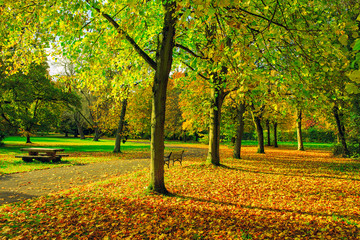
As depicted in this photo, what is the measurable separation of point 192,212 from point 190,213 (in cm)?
9

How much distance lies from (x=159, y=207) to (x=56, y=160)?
482 inches

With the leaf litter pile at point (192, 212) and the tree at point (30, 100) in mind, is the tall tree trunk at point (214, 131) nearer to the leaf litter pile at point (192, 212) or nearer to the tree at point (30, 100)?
the leaf litter pile at point (192, 212)

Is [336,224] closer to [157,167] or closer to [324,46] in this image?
[324,46]

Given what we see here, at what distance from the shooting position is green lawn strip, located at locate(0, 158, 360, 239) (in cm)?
450

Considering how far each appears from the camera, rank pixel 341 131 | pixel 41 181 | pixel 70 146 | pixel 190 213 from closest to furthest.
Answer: pixel 190 213 → pixel 41 181 → pixel 341 131 → pixel 70 146

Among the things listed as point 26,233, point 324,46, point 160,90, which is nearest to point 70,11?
point 160,90

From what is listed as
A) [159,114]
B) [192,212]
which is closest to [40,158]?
[159,114]

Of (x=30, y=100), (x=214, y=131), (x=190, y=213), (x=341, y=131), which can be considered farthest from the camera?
(x=30, y=100)

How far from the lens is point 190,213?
18.2 feet

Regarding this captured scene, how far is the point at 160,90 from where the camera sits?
7.14 meters

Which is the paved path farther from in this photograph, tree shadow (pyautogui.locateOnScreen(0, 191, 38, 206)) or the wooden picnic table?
the wooden picnic table

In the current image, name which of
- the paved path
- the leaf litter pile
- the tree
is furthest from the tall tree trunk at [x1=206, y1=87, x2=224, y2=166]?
the tree

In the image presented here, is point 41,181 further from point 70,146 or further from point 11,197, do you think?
point 70,146

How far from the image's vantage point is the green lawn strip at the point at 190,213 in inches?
177
